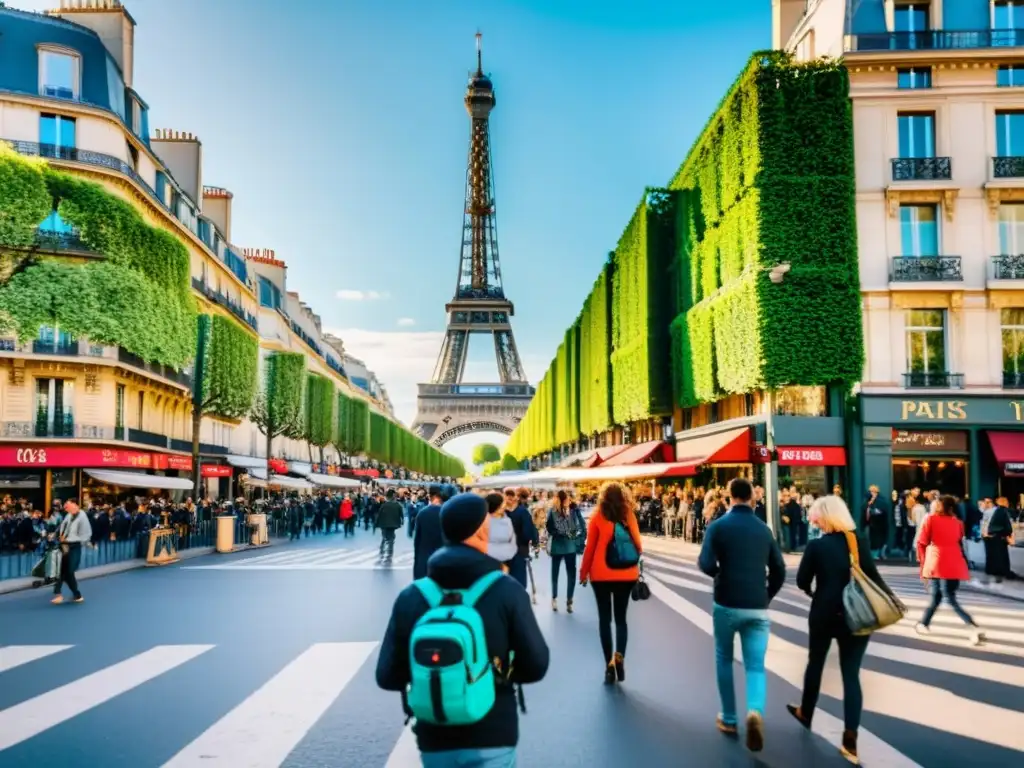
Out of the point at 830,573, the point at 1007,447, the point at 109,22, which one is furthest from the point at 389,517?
the point at 109,22

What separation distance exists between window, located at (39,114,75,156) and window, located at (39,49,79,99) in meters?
0.78

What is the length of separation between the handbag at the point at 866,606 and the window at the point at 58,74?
33.7 m

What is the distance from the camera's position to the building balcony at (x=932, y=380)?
76.3ft

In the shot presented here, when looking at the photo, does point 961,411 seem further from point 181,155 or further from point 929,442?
point 181,155

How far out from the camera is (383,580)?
16.8m

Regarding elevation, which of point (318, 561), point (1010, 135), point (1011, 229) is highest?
point (1010, 135)

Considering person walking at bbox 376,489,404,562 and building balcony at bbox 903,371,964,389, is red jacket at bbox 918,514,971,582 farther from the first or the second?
building balcony at bbox 903,371,964,389

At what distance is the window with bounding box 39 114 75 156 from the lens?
32.7 meters

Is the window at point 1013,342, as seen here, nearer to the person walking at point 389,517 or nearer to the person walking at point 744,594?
the person walking at point 389,517

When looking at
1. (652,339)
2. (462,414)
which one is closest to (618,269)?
(652,339)

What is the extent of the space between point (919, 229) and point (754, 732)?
68.4 feet

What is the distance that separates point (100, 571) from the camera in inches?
753

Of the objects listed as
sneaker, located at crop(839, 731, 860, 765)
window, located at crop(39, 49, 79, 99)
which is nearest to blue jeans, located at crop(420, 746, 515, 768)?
sneaker, located at crop(839, 731, 860, 765)

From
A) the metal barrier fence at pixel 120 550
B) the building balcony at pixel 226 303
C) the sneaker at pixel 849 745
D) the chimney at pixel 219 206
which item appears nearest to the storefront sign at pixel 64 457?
the metal barrier fence at pixel 120 550
